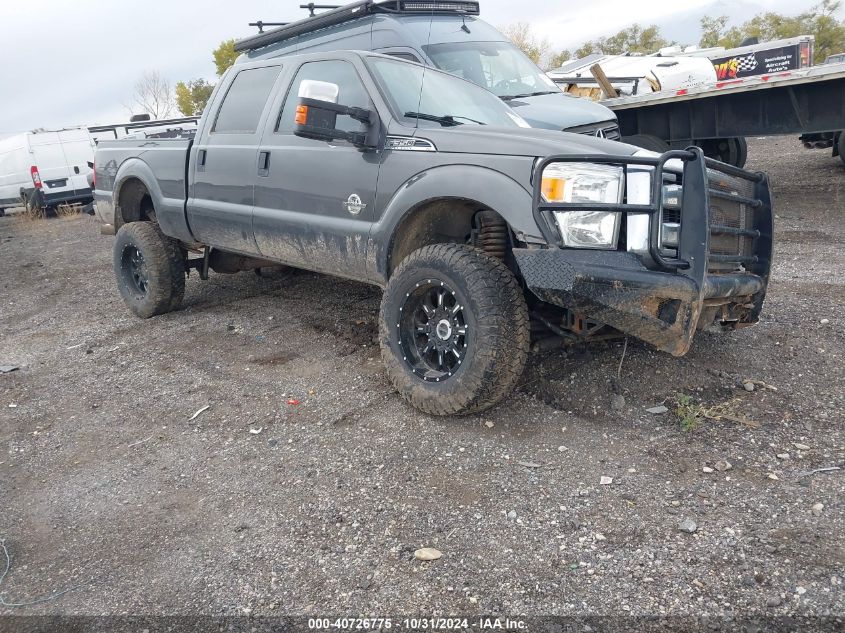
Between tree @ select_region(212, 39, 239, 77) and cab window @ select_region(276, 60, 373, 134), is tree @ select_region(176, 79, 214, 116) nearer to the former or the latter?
tree @ select_region(212, 39, 239, 77)

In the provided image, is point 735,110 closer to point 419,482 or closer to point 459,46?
point 459,46

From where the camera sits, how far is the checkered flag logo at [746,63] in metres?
16.0

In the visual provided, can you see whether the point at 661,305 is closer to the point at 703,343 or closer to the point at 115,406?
the point at 703,343

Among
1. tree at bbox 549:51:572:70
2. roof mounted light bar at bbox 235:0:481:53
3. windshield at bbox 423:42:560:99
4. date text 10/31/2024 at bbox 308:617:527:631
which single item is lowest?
date text 10/31/2024 at bbox 308:617:527:631

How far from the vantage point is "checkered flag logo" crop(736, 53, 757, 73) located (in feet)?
52.5

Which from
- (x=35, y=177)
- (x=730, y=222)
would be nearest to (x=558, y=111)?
(x=730, y=222)

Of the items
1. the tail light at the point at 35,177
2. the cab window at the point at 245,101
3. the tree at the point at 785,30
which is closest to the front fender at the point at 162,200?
the cab window at the point at 245,101

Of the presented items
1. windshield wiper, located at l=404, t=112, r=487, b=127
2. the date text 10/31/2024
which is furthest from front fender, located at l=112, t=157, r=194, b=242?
the date text 10/31/2024

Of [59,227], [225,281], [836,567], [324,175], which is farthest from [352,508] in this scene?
[59,227]

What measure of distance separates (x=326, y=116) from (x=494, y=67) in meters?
4.46

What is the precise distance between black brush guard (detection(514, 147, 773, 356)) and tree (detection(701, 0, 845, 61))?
3579 cm

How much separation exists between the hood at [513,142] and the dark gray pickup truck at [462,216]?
13 millimetres

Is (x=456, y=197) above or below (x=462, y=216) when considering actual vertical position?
above

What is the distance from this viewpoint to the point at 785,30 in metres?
38.4
